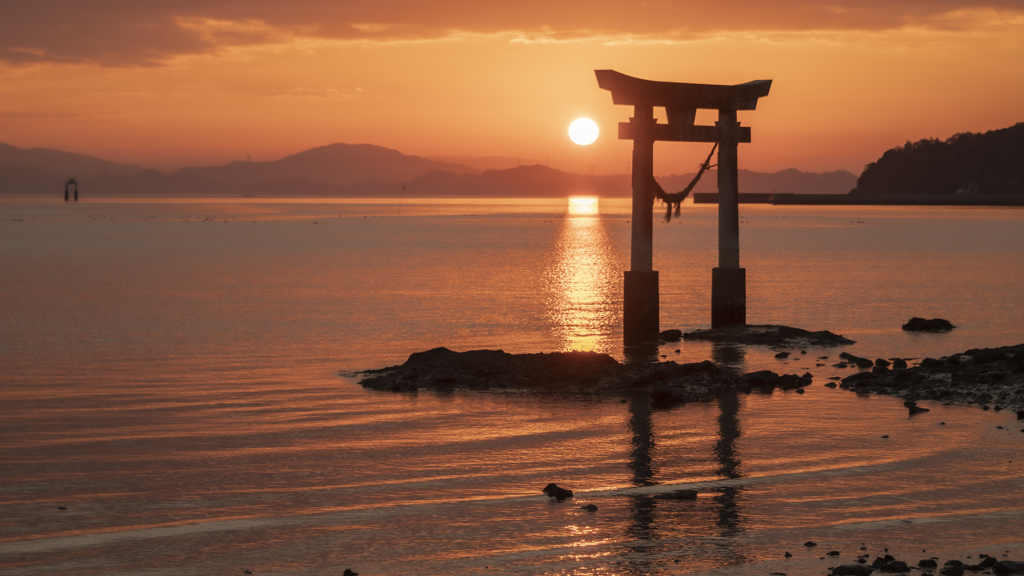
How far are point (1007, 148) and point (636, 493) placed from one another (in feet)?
666

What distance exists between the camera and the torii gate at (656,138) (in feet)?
68.0

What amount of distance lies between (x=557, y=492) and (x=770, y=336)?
41.5 ft

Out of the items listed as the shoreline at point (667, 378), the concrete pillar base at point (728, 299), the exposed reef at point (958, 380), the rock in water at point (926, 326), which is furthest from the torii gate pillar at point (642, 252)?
the rock in water at point (926, 326)

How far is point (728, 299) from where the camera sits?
22719mm

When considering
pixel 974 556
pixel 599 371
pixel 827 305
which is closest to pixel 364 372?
pixel 599 371

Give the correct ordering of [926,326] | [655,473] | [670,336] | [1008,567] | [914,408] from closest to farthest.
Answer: [1008,567]
[655,473]
[914,408]
[670,336]
[926,326]

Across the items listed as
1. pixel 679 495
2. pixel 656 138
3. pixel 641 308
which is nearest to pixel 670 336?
pixel 641 308

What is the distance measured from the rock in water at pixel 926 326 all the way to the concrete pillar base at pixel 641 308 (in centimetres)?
673

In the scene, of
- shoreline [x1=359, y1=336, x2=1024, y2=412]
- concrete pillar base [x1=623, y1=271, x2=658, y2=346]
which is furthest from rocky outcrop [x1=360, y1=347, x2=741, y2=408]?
concrete pillar base [x1=623, y1=271, x2=658, y2=346]

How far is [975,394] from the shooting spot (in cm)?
1462

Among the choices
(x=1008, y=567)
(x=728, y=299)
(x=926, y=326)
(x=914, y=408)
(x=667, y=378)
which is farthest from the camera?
(x=926, y=326)

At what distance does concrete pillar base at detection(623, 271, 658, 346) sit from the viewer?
21.0m

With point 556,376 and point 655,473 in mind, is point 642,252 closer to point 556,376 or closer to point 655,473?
point 556,376

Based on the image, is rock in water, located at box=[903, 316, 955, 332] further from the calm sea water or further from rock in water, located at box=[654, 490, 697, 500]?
rock in water, located at box=[654, 490, 697, 500]
